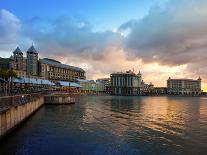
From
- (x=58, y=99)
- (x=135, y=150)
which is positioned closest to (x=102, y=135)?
(x=135, y=150)

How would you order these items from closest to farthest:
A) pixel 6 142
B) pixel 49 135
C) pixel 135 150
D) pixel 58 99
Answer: pixel 135 150, pixel 6 142, pixel 49 135, pixel 58 99

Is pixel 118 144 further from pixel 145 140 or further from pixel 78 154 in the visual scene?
pixel 78 154

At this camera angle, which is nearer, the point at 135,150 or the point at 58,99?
the point at 135,150

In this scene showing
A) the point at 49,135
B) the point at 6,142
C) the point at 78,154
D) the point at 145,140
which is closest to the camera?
the point at 78,154

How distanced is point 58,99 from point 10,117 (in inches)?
2848

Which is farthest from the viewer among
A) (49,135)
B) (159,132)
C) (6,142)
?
(159,132)

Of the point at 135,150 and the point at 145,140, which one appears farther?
the point at 145,140

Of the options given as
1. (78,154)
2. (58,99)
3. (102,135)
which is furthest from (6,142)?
(58,99)

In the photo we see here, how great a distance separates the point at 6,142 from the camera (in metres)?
31.3

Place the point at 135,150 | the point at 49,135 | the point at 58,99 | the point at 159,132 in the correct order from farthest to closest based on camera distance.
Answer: the point at 58,99 → the point at 159,132 → the point at 49,135 → the point at 135,150

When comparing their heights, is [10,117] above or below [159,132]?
above

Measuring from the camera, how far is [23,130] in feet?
133

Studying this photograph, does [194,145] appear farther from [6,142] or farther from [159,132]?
[6,142]

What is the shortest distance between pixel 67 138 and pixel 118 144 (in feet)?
24.0
